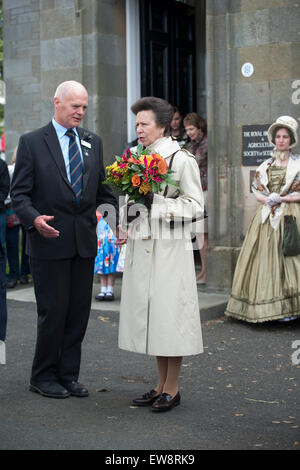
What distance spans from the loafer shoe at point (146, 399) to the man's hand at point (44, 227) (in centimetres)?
127

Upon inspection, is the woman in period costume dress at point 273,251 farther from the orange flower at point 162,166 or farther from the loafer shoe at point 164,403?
the orange flower at point 162,166

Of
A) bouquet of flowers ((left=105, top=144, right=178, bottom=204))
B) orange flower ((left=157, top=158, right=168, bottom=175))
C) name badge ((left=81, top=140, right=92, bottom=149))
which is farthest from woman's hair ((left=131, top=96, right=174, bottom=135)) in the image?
name badge ((left=81, top=140, right=92, bottom=149))

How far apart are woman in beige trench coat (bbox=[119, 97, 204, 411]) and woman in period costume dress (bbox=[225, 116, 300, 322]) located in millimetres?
2887

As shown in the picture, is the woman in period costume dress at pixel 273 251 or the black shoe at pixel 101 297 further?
the black shoe at pixel 101 297

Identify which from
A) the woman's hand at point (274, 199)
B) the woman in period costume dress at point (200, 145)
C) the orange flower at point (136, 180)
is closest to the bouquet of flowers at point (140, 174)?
the orange flower at point (136, 180)

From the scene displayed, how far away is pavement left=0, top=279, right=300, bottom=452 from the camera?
177 inches

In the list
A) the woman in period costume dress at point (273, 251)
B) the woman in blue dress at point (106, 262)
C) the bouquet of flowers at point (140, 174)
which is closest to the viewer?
the bouquet of flowers at point (140, 174)

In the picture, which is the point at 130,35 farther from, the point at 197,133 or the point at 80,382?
the point at 80,382

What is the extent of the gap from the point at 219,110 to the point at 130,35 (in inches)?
90.6

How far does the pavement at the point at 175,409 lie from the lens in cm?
451

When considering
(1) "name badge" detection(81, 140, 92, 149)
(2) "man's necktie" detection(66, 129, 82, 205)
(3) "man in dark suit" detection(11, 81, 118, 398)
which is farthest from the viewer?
(1) "name badge" detection(81, 140, 92, 149)

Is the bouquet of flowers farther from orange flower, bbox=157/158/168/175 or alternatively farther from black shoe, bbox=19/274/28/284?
black shoe, bbox=19/274/28/284

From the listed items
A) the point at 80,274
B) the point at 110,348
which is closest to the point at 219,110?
the point at 110,348

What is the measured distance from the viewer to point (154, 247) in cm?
516
